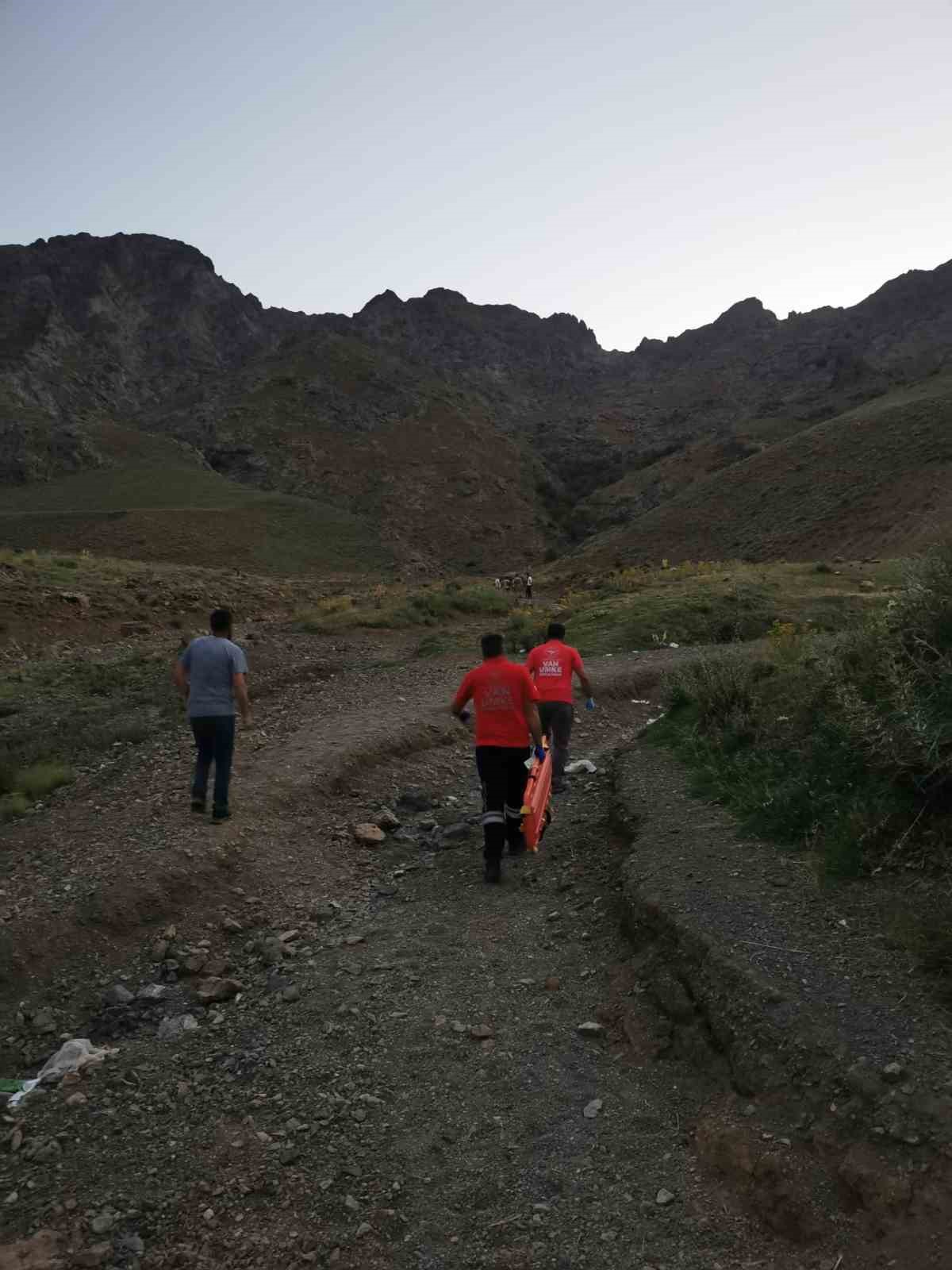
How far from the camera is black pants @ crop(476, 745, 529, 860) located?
6.96 metres

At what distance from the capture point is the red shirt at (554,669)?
8914 mm

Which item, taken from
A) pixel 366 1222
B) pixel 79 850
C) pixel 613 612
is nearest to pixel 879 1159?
pixel 366 1222

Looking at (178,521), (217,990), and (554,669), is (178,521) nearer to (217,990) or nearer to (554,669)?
(554,669)

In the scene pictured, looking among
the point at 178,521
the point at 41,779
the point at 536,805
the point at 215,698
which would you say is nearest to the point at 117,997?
the point at 215,698

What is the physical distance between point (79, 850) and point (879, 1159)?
19.9 ft

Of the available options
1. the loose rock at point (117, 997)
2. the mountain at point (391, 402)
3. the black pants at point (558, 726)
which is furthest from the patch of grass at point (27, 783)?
the mountain at point (391, 402)

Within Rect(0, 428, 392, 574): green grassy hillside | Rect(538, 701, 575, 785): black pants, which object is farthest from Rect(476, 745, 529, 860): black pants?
Rect(0, 428, 392, 574): green grassy hillside

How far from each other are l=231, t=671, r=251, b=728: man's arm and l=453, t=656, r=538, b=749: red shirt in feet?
6.00

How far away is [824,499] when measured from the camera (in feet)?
159

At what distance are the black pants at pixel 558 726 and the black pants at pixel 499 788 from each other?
5.67 feet

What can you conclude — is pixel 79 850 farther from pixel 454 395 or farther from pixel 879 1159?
pixel 454 395

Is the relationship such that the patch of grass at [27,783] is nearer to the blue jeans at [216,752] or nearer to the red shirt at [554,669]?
the blue jeans at [216,752]

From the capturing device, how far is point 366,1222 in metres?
3.57

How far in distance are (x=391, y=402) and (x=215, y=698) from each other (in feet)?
314
